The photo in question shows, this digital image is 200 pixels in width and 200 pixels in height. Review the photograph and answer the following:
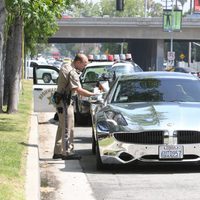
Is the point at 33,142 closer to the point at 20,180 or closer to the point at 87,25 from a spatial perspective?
the point at 20,180

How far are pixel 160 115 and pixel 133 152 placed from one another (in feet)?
2.47

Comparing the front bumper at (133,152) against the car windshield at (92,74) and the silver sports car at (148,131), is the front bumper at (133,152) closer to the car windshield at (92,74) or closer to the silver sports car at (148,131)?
the silver sports car at (148,131)

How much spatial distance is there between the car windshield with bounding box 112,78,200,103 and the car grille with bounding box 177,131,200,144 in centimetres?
130

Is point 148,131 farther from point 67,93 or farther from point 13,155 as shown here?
point 13,155

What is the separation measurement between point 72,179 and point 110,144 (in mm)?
776

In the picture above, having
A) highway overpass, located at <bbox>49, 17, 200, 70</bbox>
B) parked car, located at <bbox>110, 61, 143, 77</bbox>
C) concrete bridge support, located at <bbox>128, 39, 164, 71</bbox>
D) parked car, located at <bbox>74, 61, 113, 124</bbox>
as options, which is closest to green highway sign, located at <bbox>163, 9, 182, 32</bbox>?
highway overpass, located at <bbox>49, 17, 200, 70</bbox>

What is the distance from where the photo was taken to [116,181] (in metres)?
9.53

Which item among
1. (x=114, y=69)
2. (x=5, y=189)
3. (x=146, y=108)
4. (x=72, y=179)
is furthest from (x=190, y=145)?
(x=114, y=69)

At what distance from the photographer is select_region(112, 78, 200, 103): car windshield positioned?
11211 millimetres

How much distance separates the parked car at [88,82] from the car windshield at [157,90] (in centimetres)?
493

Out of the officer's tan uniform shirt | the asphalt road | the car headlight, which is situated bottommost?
the asphalt road

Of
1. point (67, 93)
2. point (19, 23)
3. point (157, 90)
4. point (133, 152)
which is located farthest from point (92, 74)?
point (133, 152)

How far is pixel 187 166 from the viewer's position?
10.7 metres

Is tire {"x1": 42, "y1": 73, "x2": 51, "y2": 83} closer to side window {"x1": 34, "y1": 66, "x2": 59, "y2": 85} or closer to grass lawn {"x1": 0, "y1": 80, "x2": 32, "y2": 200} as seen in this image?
side window {"x1": 34, "y1": 66, "x2": 59, "y2": 85}
